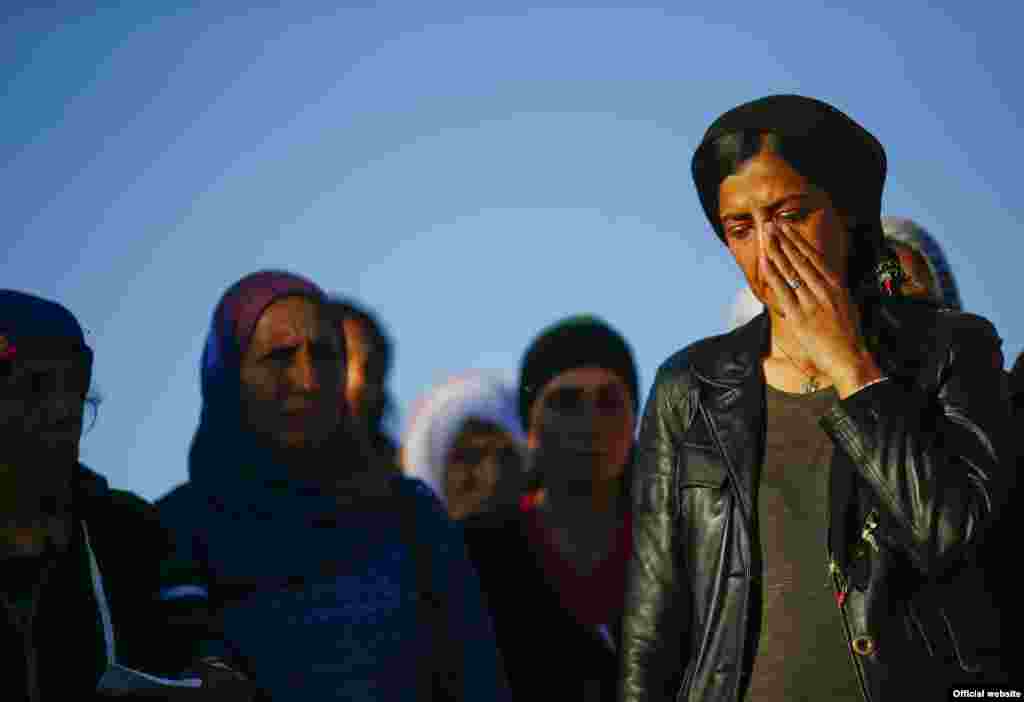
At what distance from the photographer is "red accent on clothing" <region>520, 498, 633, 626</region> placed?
5.83 meters

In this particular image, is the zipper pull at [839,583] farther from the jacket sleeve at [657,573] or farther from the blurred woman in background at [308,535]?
the blurred woman in background at [308,535]

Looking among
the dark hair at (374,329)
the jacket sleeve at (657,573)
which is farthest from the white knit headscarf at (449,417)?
the jacket sleeve at (657,573)

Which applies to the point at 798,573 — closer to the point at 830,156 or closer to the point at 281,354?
the point at 830,156

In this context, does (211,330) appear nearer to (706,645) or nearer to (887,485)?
(706,645)

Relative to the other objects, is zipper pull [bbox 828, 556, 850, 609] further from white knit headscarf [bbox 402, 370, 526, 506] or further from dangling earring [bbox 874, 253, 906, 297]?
white knit headscarf [bbox 402, 370, 526, 506]

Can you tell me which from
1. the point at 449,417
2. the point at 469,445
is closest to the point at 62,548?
the point at 469,445

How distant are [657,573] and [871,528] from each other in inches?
23.9

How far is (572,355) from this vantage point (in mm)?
6656

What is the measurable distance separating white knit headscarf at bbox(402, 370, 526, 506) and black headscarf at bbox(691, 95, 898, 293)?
15.1 feet

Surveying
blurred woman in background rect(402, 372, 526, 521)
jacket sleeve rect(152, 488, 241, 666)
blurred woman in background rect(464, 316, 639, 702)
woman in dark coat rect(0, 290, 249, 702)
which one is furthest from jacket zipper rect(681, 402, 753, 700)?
blurred woman in background rect(402, 372, 526, 521)

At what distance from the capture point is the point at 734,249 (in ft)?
12.0

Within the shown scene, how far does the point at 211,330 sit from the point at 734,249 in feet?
9.56

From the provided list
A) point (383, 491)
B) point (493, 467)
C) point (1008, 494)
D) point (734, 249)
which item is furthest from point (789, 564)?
point (493, 467)

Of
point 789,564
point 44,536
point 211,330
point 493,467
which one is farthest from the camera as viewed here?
point 493,467
